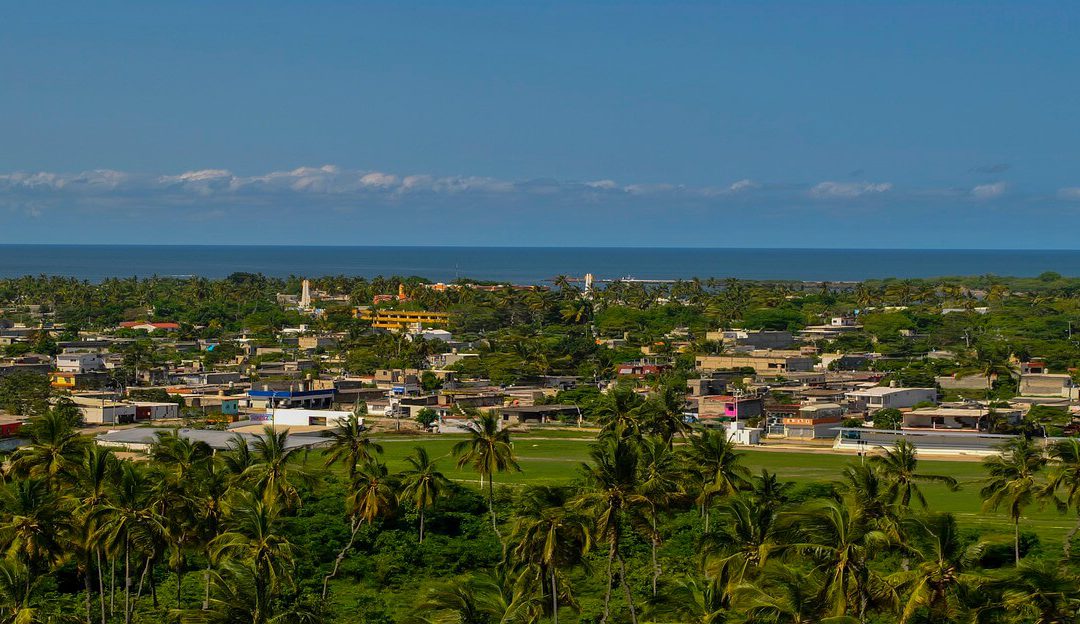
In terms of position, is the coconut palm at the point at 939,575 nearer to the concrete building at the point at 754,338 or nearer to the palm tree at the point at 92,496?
the palm tree at the point at 92,496

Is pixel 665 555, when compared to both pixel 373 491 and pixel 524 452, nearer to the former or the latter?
pixel 373 491

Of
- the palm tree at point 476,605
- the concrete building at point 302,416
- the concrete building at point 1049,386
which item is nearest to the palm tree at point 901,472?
the palm tree at point 476,605

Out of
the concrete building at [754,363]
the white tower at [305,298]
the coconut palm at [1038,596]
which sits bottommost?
the concrete building at [754,363]

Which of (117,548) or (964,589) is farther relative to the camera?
(117,548)

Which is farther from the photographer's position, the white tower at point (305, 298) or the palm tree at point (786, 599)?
the white tower at point (305, 298)

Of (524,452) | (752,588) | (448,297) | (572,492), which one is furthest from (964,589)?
(448,297)

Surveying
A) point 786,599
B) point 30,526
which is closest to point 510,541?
point 30,526
